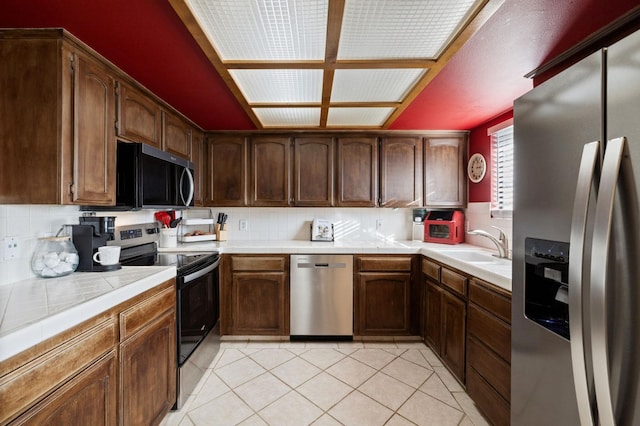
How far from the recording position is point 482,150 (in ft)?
8.93

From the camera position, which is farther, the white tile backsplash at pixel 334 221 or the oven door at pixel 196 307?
the white tile backsplash at pixel 334 221

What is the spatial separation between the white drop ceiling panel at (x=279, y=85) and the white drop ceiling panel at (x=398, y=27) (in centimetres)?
35

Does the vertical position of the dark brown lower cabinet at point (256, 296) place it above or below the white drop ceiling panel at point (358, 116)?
below

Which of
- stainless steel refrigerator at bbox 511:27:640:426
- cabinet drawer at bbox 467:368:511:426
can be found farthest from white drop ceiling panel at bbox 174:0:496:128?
cabinet drawer at bbox 467:368:511:426

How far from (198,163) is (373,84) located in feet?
6.45

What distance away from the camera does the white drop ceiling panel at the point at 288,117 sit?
2395 millimetres

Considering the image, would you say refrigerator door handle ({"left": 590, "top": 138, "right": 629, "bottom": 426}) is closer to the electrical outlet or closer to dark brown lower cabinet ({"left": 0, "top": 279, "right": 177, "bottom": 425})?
dark brown lower cabinet ({"left": 0, "top": 279, "right": 177, "bottom": 425})

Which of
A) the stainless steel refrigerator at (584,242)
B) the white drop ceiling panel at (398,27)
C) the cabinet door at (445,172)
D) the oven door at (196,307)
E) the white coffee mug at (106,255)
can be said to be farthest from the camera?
the cabinet door at (445,172)

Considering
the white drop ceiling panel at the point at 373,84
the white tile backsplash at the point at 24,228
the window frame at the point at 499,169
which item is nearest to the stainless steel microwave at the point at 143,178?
the white tile backsplash at the point at 24,228

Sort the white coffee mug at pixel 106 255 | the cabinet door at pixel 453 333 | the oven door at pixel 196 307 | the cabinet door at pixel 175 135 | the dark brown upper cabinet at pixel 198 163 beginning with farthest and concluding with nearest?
the dark brown upper cabinet at pixel 198 163, the cabinet door at pixel 175 135, the cabinet door at pixel 453 333, the oven door at pixel 196 307, the white coffee mug at pixel 106 255

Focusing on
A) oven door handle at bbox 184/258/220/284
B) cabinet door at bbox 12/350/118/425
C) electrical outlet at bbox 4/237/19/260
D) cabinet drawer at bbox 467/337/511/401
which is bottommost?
cabinet drawer at bbox 467/337/511/401

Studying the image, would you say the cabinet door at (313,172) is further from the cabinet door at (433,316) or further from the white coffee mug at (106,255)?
the white coffee mug at (106,255)

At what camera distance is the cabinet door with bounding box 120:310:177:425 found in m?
1.27

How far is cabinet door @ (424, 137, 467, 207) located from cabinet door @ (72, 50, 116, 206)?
110 inches
